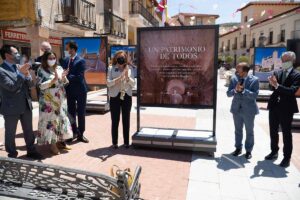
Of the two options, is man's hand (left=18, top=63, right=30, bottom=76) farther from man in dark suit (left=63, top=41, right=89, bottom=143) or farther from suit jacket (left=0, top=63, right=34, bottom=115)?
man in dark suit (left=63, top=41, right=89, bottom=143)

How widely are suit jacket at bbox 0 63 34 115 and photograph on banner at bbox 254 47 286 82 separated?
8893mm

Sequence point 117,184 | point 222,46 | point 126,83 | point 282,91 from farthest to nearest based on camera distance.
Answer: point 222,46
point 126,83
point 282,91
point 117,184

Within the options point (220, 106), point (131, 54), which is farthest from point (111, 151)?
point (131, 54)

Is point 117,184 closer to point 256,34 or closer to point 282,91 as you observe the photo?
point 282,91

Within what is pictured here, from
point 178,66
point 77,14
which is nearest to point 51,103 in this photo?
point 178,66

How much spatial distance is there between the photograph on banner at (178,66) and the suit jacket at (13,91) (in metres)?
1.97

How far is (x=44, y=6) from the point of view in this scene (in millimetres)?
11172

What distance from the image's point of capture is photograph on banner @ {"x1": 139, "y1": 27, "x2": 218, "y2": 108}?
15.5 feet

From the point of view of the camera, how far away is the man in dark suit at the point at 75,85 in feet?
17.3

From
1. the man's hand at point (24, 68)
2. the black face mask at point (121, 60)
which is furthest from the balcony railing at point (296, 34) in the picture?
the man's hand at point (24, 68)

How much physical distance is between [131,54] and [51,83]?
8.28m

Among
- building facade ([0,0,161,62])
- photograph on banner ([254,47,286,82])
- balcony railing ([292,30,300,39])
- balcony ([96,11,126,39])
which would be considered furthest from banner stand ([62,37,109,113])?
balcony railing ([292,30,300,39])

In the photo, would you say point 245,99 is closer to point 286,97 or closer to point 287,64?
point 286,97

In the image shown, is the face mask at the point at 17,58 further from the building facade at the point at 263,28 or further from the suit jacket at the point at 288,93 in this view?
the building facade at the point at 263,28
